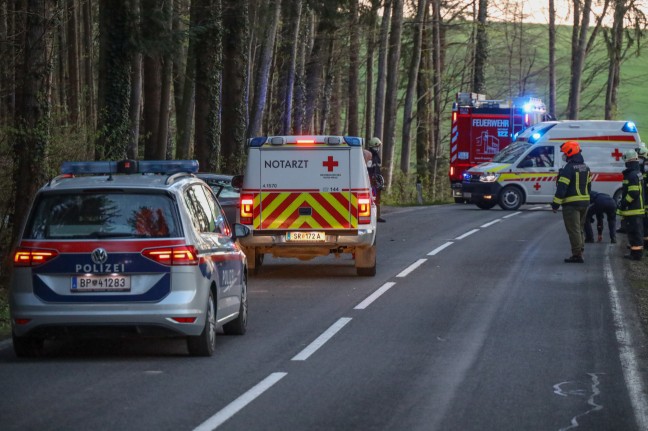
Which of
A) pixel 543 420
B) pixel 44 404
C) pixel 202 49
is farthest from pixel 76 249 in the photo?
pixel 202 49

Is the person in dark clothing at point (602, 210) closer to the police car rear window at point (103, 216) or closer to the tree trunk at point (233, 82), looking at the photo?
the tree trunk at point (233, 82)

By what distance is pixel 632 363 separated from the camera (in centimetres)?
1129

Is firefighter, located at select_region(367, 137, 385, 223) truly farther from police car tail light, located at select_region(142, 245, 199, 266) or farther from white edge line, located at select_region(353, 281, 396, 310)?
police car tail light, located at select_region(142, 245, 199, 266)

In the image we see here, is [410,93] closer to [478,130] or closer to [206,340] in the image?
[478,130]

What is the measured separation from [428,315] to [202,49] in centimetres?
1909

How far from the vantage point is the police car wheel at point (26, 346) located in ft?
36.3

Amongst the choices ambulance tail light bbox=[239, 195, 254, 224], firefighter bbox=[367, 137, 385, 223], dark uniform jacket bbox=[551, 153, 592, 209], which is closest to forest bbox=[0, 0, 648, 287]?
ambulance tail light bbox=[239, 195, 254, 224]

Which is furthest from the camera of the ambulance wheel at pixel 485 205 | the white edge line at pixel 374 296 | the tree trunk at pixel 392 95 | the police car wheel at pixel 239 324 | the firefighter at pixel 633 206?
the tree trunk at pixel 392 95

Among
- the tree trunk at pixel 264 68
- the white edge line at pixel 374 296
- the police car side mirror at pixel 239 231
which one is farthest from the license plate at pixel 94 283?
the tree trunk at pixel 264 68

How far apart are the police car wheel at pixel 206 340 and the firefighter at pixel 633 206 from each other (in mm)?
12193

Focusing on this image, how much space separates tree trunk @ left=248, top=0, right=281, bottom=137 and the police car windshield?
731 cm

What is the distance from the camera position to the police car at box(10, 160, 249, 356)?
423 inches

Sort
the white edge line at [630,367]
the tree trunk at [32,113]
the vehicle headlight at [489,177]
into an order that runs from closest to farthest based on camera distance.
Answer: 1. the white edge line at [630,367]
2. the tree trunk at [32,113]
3. the vehicle headlight at [489,177]

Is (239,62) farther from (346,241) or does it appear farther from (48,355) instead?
(48,355)
